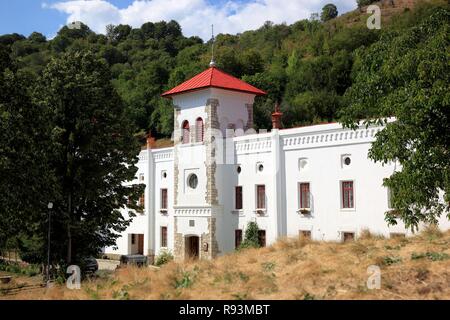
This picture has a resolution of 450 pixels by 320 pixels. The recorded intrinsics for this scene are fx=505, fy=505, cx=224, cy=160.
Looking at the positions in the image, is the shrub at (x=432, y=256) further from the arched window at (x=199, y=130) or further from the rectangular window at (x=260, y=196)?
the arched window at (x=199, y=130)

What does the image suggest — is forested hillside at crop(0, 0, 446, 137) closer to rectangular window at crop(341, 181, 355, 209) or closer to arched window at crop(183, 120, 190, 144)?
arched window at crop(183, 120, 190, 144)

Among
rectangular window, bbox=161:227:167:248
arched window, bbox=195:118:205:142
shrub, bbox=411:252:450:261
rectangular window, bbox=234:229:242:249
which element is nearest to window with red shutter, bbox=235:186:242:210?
rectangular window, bbox=234:229:242:249

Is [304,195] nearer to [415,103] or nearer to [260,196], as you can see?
[260,196]

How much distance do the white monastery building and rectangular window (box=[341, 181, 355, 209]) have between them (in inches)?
1.9

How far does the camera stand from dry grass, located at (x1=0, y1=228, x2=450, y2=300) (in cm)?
1043

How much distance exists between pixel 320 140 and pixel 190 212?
9.30 metres

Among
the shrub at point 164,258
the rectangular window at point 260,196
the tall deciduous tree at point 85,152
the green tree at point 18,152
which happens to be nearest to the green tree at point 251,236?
the rectangular window at point 260,196

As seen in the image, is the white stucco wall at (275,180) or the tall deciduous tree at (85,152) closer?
the tall deciduous tree at (85,152)

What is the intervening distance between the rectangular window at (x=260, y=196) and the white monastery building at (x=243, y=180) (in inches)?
2.2

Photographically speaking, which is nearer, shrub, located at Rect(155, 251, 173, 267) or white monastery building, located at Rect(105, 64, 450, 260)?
white monastery building, located at Rect(105, 64, 450, 260)

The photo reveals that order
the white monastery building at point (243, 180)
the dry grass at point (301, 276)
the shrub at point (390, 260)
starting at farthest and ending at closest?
the white monastery building at point (243, 180) < the shrub at point (390, 260) < the dry grass at point (301, 276)

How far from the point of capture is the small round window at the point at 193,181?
30720 mm

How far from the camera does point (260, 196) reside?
28375 millimetres
